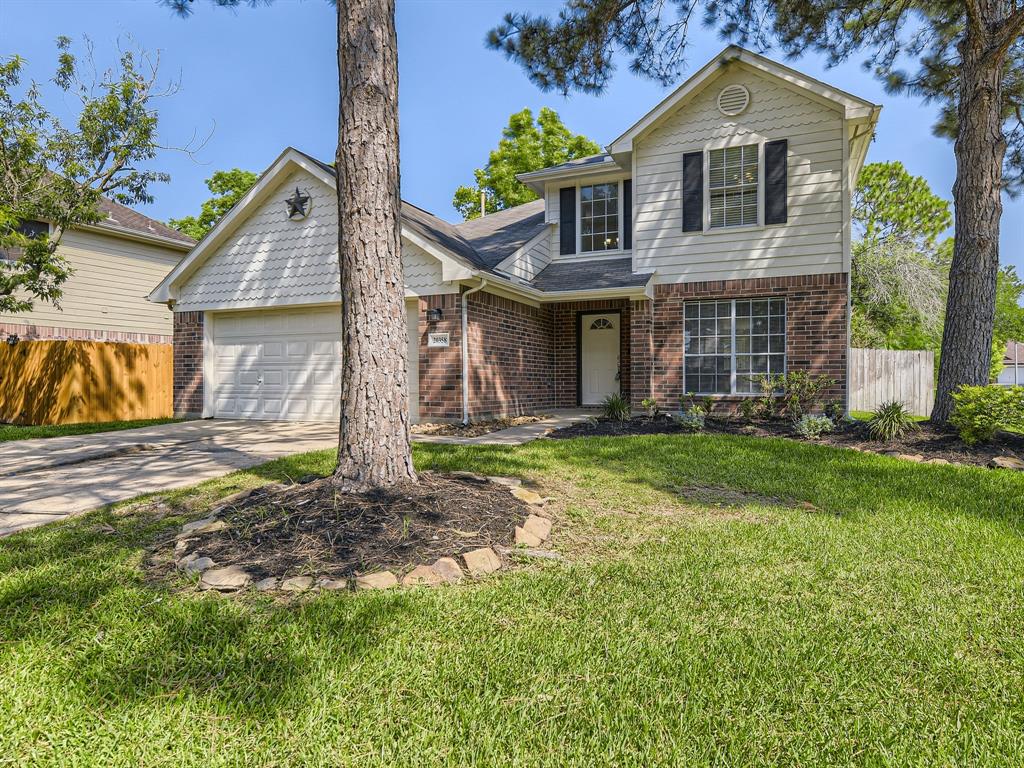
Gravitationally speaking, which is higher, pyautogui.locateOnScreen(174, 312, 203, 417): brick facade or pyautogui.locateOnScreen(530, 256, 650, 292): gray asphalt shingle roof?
pyautogui.locateOnScreen(530, 256, 650, 292): gray asphalt shingle roof

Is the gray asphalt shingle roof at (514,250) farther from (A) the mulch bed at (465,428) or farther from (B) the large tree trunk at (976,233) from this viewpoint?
(B) the large tree trunk at (976,233)

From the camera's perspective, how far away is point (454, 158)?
98.5 feet

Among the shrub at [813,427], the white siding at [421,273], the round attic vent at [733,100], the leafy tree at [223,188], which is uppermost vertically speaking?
the leafy tree at [223,188]

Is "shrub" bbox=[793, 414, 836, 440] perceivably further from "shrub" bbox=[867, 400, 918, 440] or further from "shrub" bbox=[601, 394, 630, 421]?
"shrub" bbox=[601, 394, 630, 421]

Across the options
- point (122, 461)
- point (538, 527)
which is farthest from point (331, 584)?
point (122, 461)

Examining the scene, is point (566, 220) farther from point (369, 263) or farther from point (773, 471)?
point (369, 263)

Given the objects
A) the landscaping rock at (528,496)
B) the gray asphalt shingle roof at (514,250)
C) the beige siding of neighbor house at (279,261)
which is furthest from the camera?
the beige siding of neighbor house at (279,261)

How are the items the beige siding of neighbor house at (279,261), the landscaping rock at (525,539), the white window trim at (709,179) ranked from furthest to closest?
the beige siding of neighbor house at (279,261) → the white window trim at (709,179) → the landscaping rock at (525,539)

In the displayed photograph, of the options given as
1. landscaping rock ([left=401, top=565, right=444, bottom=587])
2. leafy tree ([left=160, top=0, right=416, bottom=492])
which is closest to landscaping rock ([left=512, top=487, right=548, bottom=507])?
leafy tree ([left=160, top=0, right=416, bottom=492])

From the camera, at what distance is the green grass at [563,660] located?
185 centimetres

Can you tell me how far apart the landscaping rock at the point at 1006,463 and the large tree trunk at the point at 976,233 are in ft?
5.09

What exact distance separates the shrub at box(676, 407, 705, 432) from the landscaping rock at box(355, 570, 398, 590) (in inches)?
282

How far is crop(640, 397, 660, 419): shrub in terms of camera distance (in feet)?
34.4

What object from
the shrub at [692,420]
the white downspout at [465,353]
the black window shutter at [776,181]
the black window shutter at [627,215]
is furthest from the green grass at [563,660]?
the black window shutter at [627,215]
